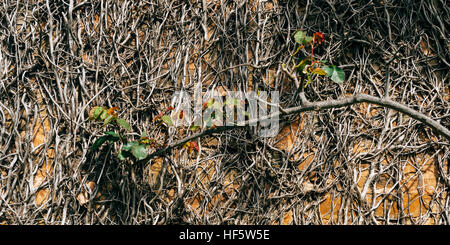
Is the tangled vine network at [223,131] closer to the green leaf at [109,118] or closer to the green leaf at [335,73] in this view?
the green leaf at [109,118]

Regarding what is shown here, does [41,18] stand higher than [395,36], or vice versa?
[41,18]

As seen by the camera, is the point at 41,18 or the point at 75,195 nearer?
the point at 75,195

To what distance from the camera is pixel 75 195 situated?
203cm

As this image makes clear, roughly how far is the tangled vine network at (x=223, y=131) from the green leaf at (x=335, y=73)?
0.36 meters

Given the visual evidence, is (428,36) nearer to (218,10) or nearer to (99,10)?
(218,10)

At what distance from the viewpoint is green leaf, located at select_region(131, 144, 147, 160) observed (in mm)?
1858

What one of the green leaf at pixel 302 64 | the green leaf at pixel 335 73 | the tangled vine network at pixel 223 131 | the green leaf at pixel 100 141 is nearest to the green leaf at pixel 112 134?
the green leaf at pixel 100 141

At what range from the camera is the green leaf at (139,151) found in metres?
1.86

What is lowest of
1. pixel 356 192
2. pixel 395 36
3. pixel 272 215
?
pixel 272 215

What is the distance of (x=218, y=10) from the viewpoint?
2.21 metres

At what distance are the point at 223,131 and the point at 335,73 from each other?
2.41 ft

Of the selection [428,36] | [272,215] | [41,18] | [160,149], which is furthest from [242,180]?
[41,18]

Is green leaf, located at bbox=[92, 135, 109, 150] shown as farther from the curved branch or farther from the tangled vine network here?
the curved branch

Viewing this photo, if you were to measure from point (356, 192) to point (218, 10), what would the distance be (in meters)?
1.42
